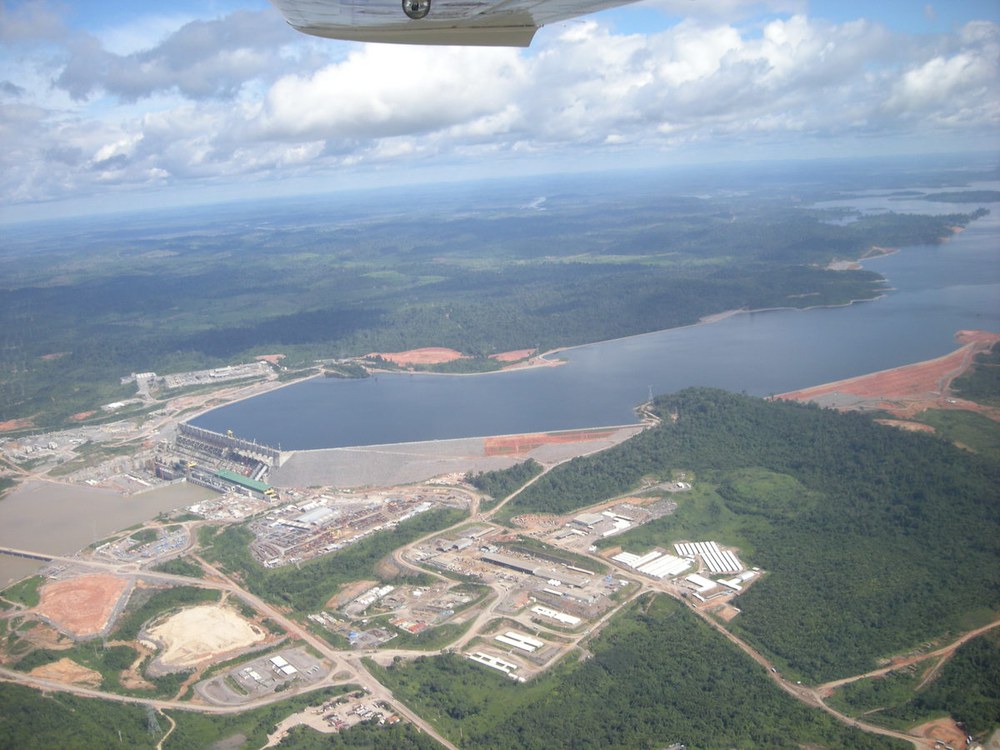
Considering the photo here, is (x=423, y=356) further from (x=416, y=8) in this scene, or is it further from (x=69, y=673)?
(x=416, y=8)

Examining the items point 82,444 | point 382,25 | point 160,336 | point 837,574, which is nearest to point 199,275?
point 160,336

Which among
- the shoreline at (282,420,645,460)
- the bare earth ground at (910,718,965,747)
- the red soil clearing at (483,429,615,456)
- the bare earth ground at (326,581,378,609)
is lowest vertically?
the bare earth ground at (910,718,965,747)

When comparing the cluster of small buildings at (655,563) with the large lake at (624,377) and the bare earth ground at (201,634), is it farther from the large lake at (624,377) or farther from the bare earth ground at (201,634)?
the large lake at (624,377)

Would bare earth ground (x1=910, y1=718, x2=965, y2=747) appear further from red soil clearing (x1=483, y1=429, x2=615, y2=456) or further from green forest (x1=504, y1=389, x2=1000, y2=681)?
→ red soil clearing (x1=483, y1=429, x2=615, y2=456)

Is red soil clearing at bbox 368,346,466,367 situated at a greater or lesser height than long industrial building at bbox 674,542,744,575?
greater

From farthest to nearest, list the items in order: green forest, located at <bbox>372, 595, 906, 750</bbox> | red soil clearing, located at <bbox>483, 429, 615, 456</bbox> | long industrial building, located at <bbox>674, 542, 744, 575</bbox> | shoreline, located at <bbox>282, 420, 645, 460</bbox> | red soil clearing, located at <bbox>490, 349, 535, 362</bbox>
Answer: red soil clearing, located at <bbox>490, 349, 535, 362</bbox> < shoreline, located at <bbox>282, 420, 645, 460</bbox> < red soil clearing, located at <bbox>483, 429, 615, 456</bbox> < long industrial building, located at <bbox>674, 542, 744, 575</bbox> < green forest, located at <bbox>372, 595, 906, 750</bbox>

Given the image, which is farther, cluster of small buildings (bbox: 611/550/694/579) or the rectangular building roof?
the rectangular building roof

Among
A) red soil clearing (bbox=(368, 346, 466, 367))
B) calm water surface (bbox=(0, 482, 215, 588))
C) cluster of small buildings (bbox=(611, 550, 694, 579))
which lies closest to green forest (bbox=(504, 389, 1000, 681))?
cluster of small buildings (bbox=(611, 550, 694, 579))

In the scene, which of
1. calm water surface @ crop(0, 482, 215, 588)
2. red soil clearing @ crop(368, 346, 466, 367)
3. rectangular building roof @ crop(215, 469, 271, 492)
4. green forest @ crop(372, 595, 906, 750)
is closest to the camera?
green forest @ crop(372, 595, 906, 750)
